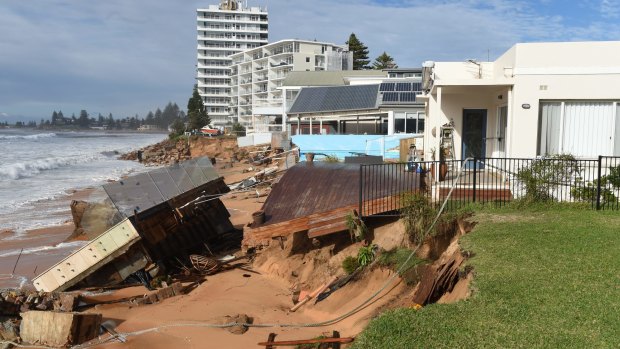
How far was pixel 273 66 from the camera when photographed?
103 m

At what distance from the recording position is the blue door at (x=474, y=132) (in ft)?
59.0

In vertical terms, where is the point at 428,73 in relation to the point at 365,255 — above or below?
above

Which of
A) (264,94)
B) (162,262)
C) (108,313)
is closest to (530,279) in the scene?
(108,313)

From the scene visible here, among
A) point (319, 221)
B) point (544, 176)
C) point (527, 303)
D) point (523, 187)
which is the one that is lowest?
point (527, 303)

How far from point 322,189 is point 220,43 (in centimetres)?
12548

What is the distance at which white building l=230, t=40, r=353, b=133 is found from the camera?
95.5m

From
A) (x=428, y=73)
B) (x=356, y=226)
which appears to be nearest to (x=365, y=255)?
(x=356, y=226)

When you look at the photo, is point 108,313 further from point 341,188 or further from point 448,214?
point 448,214

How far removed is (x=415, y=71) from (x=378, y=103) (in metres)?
20.9

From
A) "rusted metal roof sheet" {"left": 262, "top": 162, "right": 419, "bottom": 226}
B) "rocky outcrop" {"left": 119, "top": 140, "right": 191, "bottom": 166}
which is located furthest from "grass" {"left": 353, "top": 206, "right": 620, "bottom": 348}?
"rocky outcrop" {"left": 119, "top": 140, "right": 191, "bottom": 166}

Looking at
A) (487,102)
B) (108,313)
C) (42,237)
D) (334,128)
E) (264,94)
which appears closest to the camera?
(108,313)

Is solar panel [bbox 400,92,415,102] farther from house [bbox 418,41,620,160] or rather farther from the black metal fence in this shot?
the black metal fence

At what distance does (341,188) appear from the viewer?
539 inches

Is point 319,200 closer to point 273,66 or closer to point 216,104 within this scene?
point 273,66
